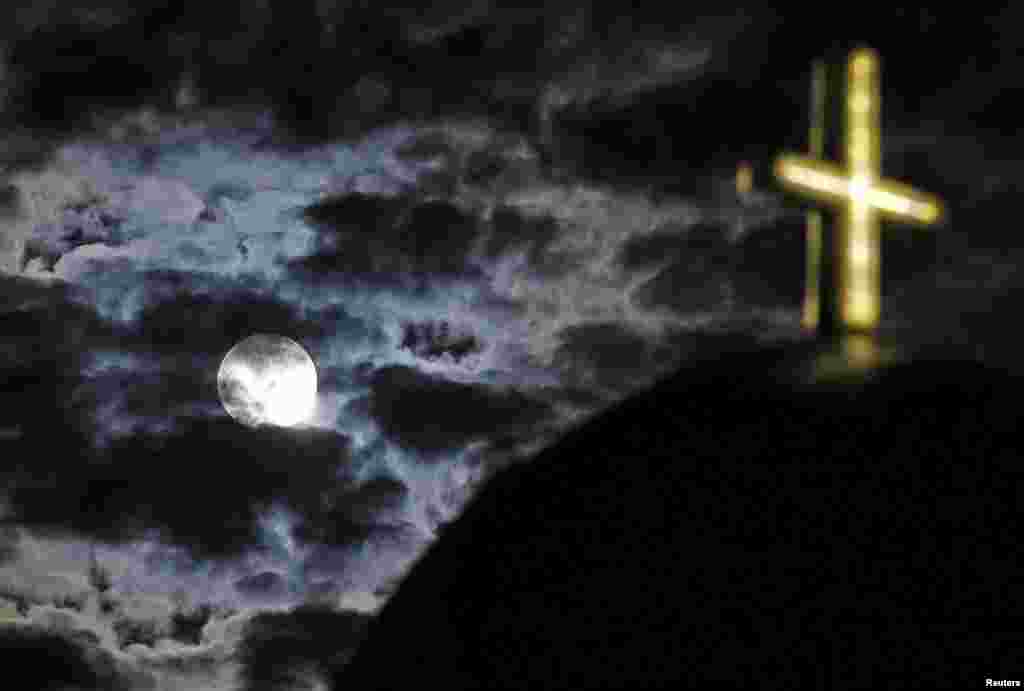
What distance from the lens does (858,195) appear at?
12305 millimetres

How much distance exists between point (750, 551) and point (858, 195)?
444 cm

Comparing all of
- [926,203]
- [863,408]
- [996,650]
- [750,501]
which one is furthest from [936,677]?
[926,203]

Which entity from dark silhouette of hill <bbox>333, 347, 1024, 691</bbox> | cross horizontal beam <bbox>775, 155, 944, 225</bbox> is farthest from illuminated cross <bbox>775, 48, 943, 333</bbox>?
dark silhouette of hill <bbox>333, 347, 1024, 691</bbox>

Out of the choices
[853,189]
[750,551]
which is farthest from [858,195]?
[750,551]

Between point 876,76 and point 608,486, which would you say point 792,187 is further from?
point 608,486

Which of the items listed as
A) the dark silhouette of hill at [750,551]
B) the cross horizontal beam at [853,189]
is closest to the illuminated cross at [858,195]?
the cross horizontal beam at [853,189]

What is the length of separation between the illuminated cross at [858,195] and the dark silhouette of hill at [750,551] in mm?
943

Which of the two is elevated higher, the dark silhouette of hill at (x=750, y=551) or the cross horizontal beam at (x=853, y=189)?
the cross horizontal beam at (x=853, y=189)

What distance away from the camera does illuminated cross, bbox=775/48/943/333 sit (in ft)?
40.0

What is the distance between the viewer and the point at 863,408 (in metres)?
10.5

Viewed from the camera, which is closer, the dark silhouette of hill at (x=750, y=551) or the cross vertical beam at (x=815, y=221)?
the dark silhouette of hill at (x=750, y=551)

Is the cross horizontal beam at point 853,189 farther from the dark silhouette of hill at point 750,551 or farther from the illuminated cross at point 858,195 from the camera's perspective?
the dark silhouette of hill at point 750,551

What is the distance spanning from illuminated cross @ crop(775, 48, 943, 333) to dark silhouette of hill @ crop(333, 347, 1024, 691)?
0.94 meters

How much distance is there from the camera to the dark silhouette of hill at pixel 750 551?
897cm
